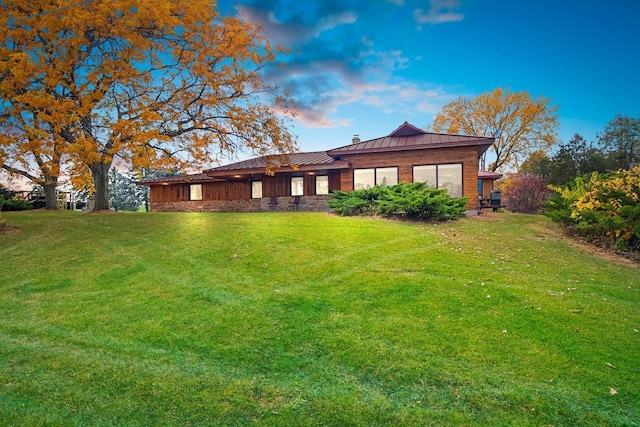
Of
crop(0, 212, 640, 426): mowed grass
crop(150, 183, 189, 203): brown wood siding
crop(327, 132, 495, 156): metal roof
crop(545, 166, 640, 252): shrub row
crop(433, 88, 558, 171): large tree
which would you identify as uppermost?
crop(433, 88, 558, 171): large tree

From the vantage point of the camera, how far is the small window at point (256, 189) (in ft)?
73.9

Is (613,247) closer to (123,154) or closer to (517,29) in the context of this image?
(517,29)

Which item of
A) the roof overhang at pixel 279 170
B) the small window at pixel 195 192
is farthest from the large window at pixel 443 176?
the small window at pixel 195 192

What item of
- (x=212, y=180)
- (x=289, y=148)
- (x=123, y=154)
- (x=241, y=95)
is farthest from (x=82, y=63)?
(x=212, y=180)

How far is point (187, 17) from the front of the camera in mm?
11164

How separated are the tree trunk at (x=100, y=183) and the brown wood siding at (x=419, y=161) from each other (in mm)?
11294

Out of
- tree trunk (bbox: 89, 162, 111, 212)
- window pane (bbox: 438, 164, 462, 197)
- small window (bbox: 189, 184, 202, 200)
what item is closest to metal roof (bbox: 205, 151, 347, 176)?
small window (bbox: 189, 184, 202, 200)

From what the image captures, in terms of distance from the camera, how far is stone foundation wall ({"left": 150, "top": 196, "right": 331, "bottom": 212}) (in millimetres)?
20406

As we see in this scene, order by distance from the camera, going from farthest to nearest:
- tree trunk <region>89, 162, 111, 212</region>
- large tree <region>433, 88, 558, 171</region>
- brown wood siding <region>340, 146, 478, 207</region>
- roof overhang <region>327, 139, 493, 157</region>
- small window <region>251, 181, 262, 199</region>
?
large tree <region>433, 88, 558, 171</region> → small window <region>251, 181, 262, 199</region> → brown wood siding <region>340, 146, 478, 207</region> → roof overhang <region>327, 139, 493, 157</region> → tree trunk <region>89, 162, 111, 212</region>

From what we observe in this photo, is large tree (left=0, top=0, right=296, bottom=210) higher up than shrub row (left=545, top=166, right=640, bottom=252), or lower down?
higher up

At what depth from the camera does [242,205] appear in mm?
22812

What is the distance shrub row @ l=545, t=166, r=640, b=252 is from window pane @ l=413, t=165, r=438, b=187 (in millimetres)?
6731

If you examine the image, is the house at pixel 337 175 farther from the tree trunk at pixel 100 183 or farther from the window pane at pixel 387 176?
the tree trunk at pixel 100 183

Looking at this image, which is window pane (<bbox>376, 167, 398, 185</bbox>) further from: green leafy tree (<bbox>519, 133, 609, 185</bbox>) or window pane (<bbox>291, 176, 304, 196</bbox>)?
green leafy tree (<bbox>519, 133, 609, 185</bbox>)
